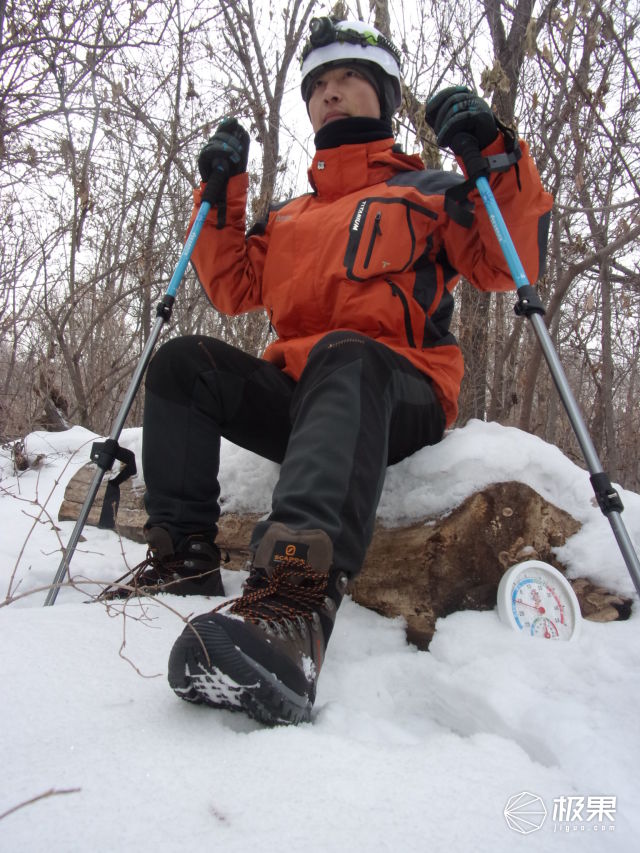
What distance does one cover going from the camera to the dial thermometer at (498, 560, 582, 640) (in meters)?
1.42

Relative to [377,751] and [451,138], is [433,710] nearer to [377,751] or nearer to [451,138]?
[377,751]

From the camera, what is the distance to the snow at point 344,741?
2.06 ft

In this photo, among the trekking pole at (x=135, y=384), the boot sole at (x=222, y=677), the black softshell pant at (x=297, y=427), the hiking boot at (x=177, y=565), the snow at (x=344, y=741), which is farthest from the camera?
the trekking pole at (x=135, y=384)

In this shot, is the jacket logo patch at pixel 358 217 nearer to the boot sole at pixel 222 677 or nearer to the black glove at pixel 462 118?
the black glove at pixel 462 118

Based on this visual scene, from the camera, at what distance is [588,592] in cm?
160

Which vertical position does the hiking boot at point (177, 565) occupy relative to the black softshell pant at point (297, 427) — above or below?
below

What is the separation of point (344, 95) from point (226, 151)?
0.50 meters

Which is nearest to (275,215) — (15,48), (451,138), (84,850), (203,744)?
(451,138)

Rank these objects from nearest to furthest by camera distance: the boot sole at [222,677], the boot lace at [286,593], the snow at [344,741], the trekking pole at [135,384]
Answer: the snow at [344,741] < the boot sole at [222,677] < the boot lace at [286,593] < the trekking pole at [135,384]

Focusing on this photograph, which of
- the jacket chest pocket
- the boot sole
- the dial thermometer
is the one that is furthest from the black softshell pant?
the dial thermometer

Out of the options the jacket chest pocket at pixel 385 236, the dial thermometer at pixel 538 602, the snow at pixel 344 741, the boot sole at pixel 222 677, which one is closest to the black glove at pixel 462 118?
the jacket chest pocket at pixel 385 236

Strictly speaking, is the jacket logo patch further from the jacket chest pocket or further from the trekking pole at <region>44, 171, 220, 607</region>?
the trekking pole at <region>44, 171, 220, 607</region>

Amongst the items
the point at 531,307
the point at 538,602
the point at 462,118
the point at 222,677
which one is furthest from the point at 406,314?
the point at 222,677

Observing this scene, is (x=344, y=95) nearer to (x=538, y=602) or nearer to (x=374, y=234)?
(x=374, y=234)
